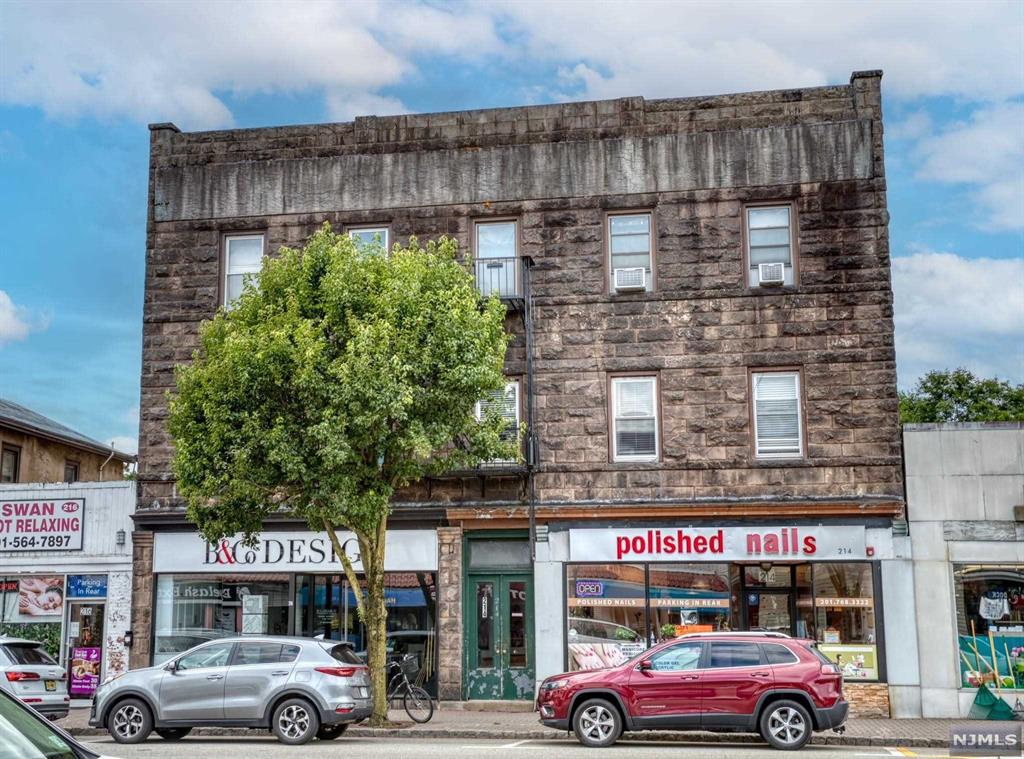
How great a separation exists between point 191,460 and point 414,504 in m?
5.13

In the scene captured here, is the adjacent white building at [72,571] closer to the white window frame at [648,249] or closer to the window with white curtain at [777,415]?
the white window frame at [648,249]

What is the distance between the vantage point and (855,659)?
20562mm

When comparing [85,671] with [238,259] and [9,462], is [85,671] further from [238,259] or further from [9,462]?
[238,259]

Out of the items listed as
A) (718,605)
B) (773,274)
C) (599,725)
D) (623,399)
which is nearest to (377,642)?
(599,725)

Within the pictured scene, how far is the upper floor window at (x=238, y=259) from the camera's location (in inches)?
936

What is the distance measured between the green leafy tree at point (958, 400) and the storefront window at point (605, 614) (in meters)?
27.9

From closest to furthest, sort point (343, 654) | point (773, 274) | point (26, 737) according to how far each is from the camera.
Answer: point (26, 737) → point (343, 654) → point (773, 274)

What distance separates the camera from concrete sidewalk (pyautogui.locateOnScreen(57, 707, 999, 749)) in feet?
56.4

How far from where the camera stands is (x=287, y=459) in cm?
1772

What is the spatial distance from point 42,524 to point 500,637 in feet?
32.3

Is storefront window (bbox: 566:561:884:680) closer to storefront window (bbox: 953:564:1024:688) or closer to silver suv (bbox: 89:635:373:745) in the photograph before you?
storefront window (bbox: 953:564:1024:688)

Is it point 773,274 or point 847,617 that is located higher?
point 773,274

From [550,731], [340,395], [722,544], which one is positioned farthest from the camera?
[722,544]

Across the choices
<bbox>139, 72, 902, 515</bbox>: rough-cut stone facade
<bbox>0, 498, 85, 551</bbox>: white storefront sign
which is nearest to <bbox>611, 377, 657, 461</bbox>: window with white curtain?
<bbox>139, 72, 902, 515</bbox>: rough-cut stone facade
